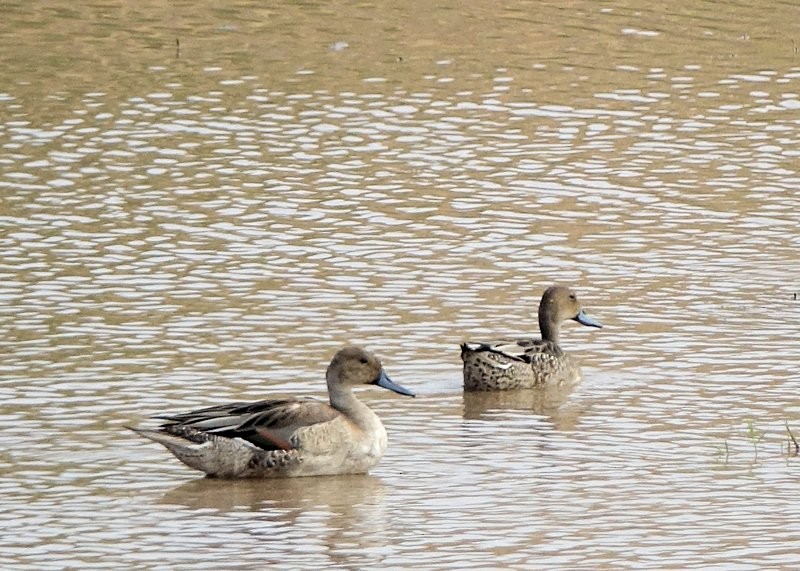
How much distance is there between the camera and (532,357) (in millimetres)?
12891

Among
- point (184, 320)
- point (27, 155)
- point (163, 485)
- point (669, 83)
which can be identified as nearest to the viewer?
point (163, 485)

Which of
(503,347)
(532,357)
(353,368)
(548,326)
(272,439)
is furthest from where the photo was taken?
(548,326)

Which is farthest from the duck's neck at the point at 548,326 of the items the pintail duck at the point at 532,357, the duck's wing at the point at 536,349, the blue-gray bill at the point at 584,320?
the duck's wing at the point at 536,349

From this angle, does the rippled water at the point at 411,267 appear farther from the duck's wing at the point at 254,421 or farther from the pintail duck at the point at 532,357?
the duck's wing at the point at 254,421

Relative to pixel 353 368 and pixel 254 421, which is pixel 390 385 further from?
pixel 254 421

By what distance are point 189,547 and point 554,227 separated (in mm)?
7308

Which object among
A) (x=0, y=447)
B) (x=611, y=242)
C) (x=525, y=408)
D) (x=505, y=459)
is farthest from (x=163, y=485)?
(x=611, y=242)

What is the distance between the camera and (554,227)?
16.2 meters

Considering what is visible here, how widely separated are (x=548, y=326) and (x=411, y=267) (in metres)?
1.92

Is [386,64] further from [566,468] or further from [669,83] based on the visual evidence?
[566,468]

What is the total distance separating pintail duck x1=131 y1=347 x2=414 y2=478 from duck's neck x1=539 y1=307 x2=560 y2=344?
2.65m

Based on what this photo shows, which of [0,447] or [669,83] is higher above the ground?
[669,83]

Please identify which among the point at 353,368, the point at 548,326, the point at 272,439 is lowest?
the point at 272,439

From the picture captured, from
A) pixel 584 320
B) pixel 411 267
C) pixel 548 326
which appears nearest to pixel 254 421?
pixel 548 326
